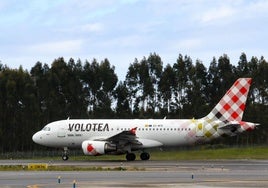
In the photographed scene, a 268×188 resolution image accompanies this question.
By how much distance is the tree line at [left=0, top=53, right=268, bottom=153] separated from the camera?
101m

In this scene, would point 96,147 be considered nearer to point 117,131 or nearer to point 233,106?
point 117,131

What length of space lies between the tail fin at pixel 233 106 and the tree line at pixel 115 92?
134 ft

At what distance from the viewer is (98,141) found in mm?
55969

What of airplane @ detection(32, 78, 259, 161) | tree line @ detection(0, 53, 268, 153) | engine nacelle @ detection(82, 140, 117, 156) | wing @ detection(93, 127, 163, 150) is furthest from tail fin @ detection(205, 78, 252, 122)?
tree line @ detection(0, 53, 268, 153)

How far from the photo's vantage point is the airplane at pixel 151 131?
55.6 m

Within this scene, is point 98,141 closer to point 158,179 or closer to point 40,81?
point 158,179

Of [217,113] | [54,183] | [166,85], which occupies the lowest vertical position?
[54,183]

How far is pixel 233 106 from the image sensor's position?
57.0m

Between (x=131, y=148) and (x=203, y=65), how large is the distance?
56095mm

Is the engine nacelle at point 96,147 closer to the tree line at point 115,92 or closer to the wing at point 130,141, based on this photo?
the wing at point 130,141

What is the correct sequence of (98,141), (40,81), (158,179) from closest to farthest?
(158,179)
(98,141)
(40,81)

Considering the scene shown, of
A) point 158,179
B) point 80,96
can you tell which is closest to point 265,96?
point 80,96

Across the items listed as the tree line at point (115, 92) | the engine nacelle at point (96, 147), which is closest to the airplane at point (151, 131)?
the engine nacelle at point (96, 147)

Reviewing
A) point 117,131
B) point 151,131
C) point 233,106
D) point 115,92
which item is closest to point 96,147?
point 117,131
